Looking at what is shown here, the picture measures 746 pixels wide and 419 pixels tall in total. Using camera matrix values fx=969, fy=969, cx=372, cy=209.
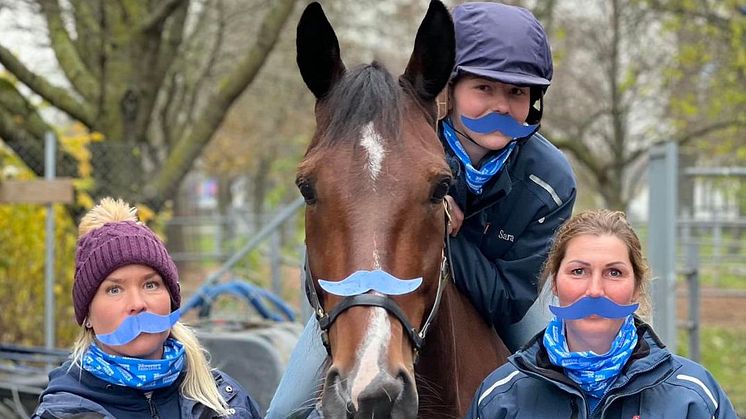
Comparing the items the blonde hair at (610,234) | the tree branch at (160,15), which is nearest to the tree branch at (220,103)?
the tree branch at (160,15)

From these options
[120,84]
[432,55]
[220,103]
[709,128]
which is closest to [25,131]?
[120,84]

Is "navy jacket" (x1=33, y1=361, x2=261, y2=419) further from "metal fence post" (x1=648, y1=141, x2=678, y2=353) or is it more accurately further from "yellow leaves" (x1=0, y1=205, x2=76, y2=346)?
"yellow leaves" (x1=0, y1=205, x2=76, y2=346)

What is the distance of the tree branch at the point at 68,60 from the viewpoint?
32.0 ft

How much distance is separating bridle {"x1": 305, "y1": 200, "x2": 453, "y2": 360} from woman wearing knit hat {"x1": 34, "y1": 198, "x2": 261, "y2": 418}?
472 mm

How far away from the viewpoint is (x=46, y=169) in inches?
326

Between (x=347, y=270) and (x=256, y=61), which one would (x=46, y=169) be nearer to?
(x=256, y=61)

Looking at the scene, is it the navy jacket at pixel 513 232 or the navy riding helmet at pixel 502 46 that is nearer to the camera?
the navy riding helmet at pixel 502 46

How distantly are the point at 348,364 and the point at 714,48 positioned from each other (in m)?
12.9

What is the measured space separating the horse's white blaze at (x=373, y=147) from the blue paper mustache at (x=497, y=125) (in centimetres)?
51

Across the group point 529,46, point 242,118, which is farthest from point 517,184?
point 242,118

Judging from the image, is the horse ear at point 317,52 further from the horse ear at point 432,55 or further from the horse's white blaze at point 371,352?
the horse's white blaze at point 371,352

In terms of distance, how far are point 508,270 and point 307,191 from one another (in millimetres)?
923

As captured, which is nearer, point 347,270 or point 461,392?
point 347,270

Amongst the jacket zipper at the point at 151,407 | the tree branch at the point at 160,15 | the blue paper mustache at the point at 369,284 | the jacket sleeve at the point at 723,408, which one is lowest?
the jacket zipper at the point at 151,407
